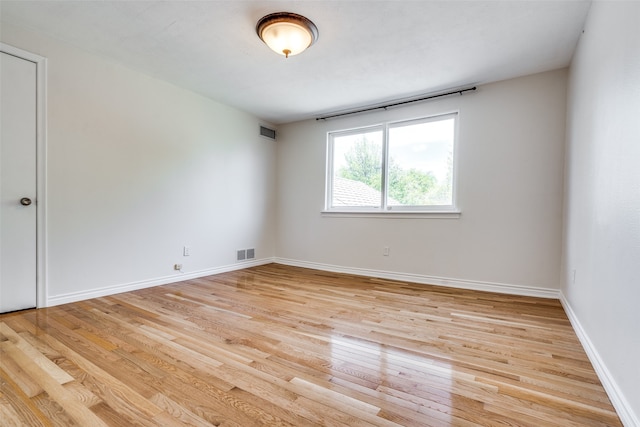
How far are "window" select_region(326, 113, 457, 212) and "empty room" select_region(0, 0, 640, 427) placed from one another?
0.09ft

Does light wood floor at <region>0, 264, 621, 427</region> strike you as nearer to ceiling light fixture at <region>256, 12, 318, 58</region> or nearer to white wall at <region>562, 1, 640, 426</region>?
white wall at <region>562, 1, 640, 426</region>

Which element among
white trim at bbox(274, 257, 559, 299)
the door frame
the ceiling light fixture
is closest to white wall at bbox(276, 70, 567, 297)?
white trim at bbox(274, 257, 559, 299)

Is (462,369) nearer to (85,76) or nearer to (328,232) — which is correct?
(328,232)

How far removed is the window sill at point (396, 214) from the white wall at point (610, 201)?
128cm

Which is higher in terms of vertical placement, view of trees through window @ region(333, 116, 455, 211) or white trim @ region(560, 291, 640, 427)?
view of trees through window @ region(333, 116, 455, 211)

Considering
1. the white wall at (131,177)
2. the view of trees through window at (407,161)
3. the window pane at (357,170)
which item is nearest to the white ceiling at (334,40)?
the white wall at (131,177)

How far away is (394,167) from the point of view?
411 cm

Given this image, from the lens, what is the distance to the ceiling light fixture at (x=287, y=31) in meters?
2.27

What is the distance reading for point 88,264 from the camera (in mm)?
2924

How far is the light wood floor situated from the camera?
50.2 inches

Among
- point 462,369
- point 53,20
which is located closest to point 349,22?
point 53,20

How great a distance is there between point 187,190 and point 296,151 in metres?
1.88

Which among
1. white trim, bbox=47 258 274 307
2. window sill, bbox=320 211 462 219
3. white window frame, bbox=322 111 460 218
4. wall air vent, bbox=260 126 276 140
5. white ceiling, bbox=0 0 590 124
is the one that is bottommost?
white trim, bbox=47 258 274 307

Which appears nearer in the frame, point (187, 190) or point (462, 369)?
point (462, 369)
